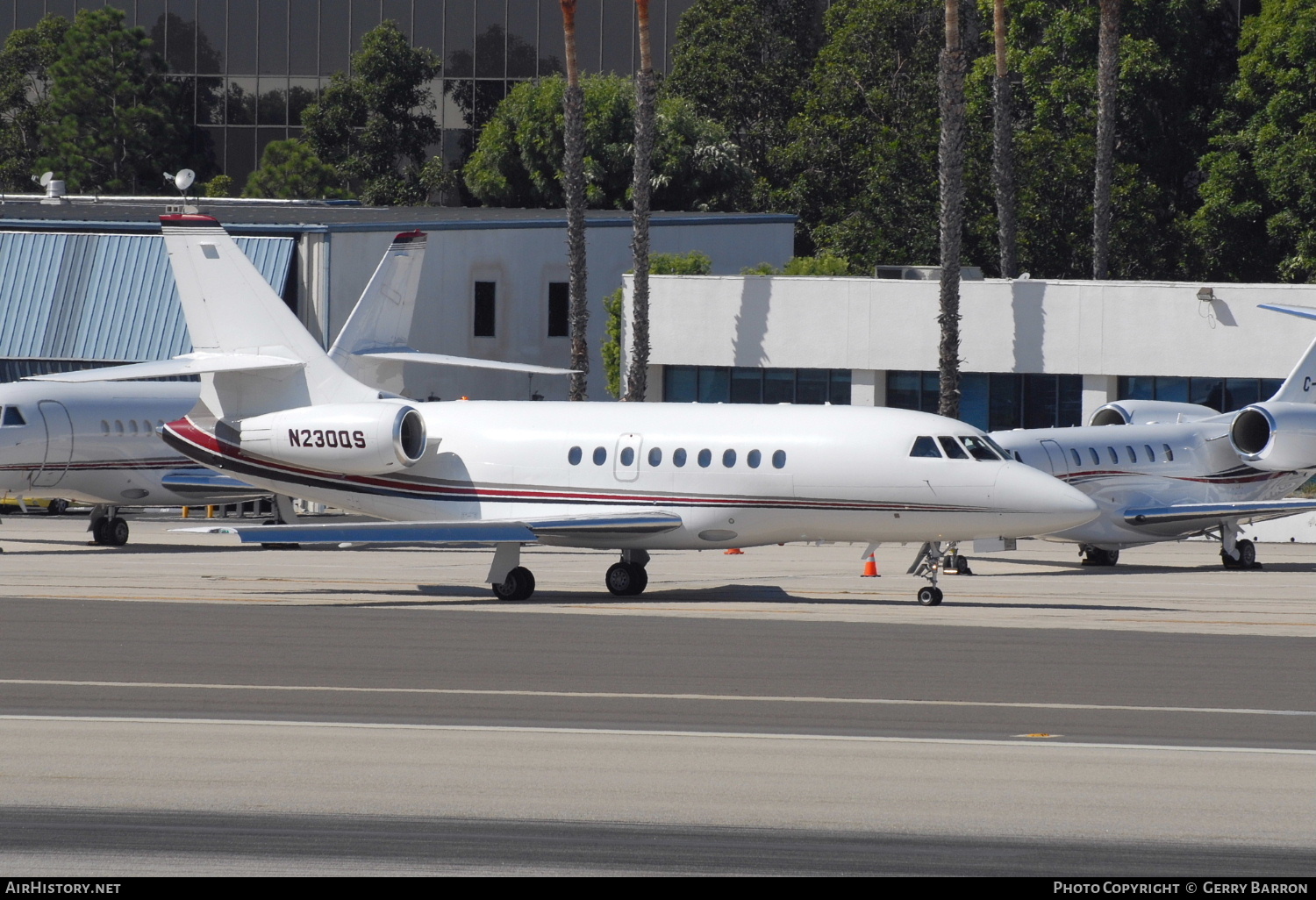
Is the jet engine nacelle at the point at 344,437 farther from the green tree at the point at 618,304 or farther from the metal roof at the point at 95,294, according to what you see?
the green tree at the point at 618,304

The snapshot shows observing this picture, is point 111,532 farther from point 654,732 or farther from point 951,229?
point 654,732

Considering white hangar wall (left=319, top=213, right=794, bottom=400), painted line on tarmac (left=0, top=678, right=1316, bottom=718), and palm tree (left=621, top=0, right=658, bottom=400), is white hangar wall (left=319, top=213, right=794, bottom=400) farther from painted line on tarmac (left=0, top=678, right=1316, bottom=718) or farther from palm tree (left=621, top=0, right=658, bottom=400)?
painted line on tarmac (left=0, top=678, right=1316, bottom=718)

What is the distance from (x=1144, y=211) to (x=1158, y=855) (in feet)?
174

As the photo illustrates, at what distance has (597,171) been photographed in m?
68.6

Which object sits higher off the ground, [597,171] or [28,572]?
[597,171]

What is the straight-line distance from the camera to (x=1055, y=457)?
32.9 meters

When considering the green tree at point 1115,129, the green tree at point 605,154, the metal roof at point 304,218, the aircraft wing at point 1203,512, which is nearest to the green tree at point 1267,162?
the green tree at point 1115,129

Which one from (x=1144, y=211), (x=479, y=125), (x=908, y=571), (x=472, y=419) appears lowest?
(x=908, y=571)

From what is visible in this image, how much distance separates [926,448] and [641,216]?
25061 millimetres

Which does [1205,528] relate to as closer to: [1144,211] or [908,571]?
[908,571]

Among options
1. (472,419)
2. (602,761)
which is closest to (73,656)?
(602,761)

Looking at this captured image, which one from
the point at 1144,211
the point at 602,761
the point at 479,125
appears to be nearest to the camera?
the point at 602,761

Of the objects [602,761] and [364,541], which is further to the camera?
[364,541]
